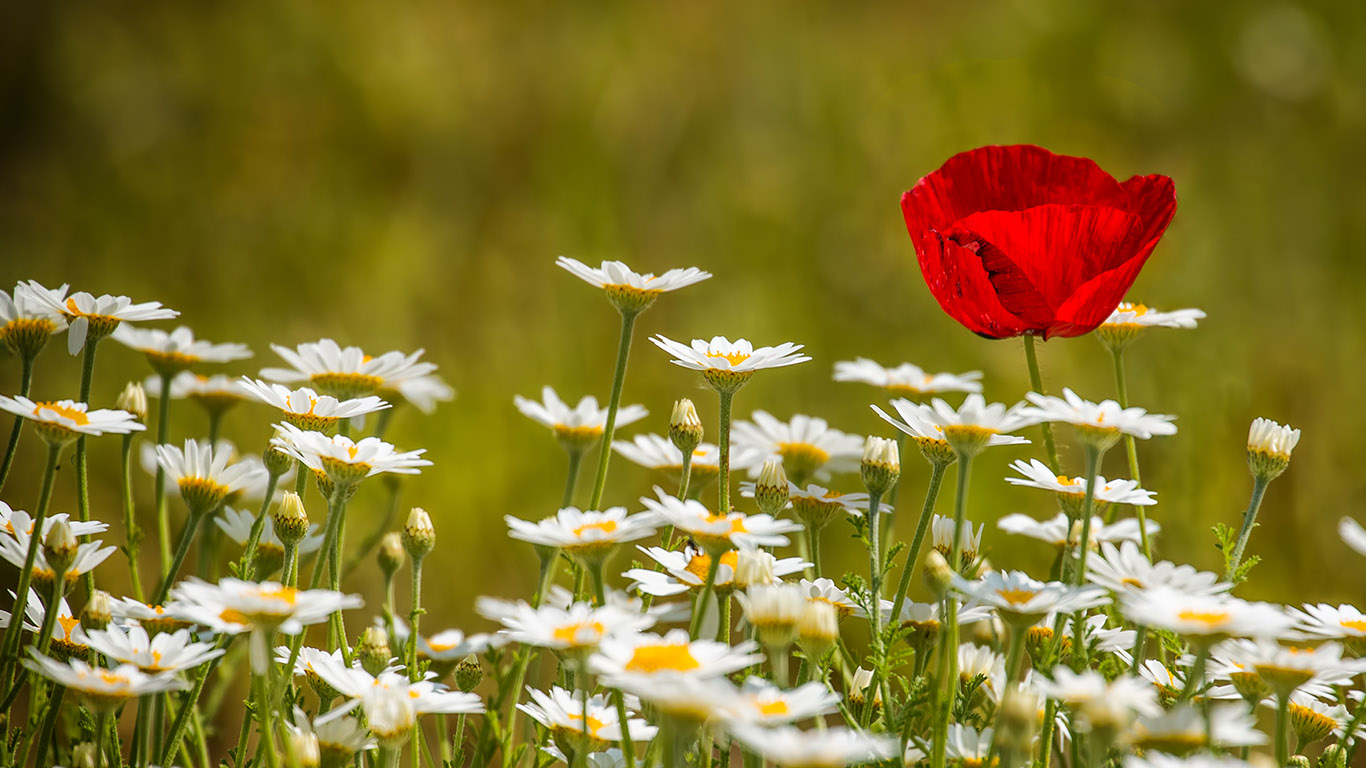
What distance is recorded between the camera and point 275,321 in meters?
1.77

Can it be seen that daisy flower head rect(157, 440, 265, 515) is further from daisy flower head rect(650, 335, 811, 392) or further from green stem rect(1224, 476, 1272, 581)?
green stem rect(1224, 476, 1272, 581)

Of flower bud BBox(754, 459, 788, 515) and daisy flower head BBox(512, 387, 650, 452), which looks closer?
flower bud BBox(754, 459, 788, 515)

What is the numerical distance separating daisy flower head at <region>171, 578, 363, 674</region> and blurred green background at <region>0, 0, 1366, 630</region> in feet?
3.70

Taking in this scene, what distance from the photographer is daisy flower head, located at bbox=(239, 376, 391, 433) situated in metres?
0.59

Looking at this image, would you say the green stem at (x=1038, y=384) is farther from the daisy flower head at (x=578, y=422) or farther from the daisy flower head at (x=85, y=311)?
the daisy flower head at (x=85, y=311)

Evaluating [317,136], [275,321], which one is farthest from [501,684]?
[317,136]

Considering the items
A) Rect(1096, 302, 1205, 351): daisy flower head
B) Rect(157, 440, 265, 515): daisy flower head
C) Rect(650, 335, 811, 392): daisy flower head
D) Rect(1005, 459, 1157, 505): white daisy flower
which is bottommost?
Rect(157, 440, 265, 515): daisy flower head

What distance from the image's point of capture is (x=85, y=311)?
0.63 m

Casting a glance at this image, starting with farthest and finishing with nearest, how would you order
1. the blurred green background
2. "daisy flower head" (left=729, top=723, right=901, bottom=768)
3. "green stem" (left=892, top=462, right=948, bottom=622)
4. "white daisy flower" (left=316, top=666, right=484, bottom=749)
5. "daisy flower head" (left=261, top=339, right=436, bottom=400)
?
the blurred green background → "daisy flower head" (left=261, top=339, right=436, bottom=400) → "green stem" (left=892, top=462, right=948, bottom=622) → "white daisy flower" (left=316, top=666, right=484, bottom=749) → "daisy flower head" (left=729, top=723, right=901, bottom=768)

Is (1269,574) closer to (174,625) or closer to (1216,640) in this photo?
(1216,640)

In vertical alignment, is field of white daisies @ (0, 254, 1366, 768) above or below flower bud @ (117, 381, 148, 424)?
below

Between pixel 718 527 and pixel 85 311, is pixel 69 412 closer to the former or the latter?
pixel 85 311

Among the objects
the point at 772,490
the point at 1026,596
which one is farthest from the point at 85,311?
the point at 1026,596

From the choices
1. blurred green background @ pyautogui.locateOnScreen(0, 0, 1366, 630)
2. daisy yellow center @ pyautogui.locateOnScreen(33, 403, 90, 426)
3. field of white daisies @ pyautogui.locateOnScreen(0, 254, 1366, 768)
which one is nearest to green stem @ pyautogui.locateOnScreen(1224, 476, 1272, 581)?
field of white daisies @ pyautogui.locateOnScreen(0, 254, 1366, 768)
